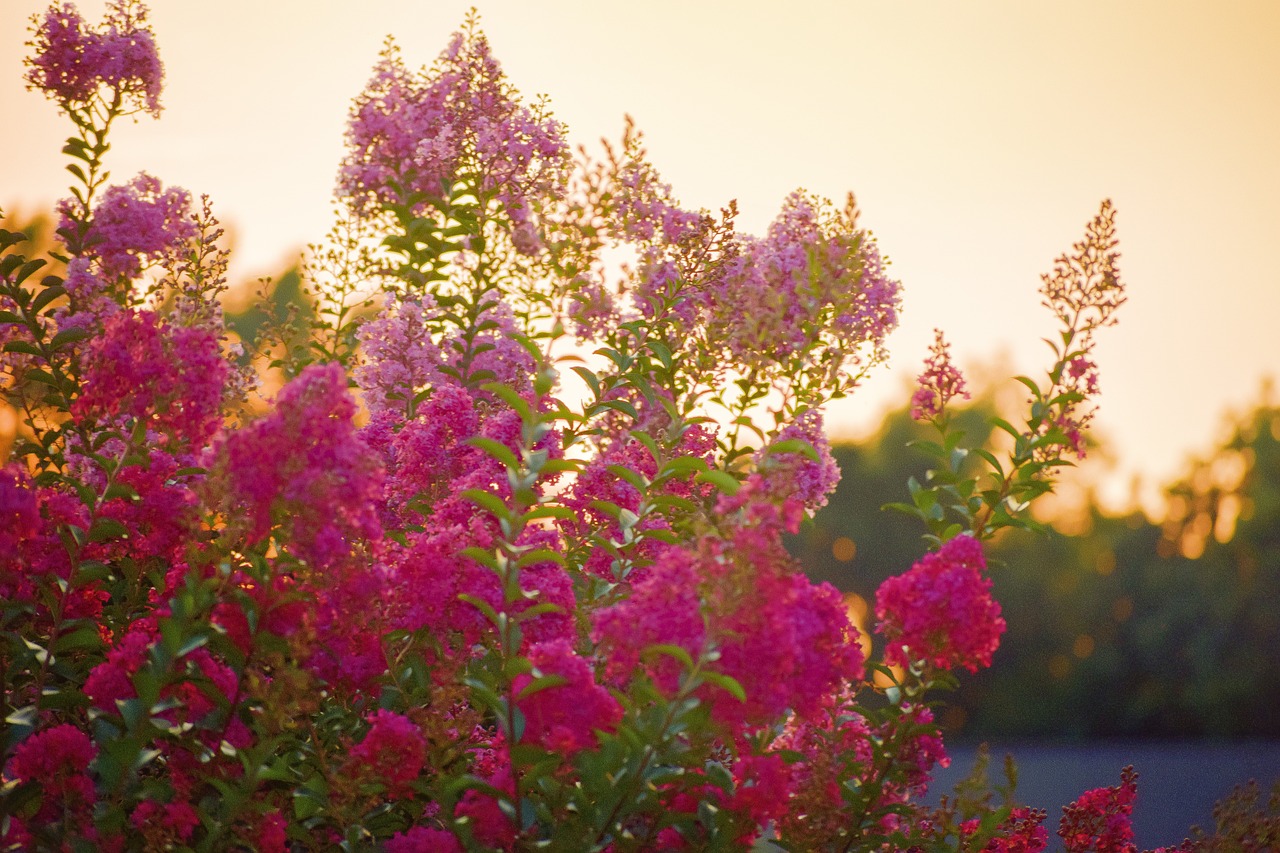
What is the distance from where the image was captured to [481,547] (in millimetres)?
4973

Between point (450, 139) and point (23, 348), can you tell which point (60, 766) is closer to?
point (23, 348)

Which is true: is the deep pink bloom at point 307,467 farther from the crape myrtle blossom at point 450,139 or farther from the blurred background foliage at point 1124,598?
the blurred background foliage at point 1124,598

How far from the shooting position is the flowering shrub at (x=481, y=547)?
4520 mm

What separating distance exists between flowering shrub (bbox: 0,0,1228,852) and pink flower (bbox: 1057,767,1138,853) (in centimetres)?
2

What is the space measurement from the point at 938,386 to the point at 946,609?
1.44 meters

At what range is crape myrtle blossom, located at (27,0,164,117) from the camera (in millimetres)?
7234

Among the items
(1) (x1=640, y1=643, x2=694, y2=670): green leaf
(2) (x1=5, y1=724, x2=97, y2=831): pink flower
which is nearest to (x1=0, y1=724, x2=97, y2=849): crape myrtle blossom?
(2) (x1=5, y1=724, x2=97, y2=831): pink flower

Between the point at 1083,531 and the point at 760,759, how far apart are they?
161 ft

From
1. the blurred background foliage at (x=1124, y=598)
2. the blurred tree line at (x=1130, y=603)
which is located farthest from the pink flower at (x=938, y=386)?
the blurred tree line at (x=1130, y=603)

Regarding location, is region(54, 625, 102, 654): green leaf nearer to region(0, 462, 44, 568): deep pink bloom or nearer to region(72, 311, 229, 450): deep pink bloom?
region(0, 462, 44, 568): deep pink bloom

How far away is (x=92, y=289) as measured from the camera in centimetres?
705

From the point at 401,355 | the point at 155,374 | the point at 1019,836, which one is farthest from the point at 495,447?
the point at 1019,836

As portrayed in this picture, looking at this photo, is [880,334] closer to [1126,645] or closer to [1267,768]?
[1267,768]

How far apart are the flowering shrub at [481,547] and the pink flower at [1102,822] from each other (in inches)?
0.8
